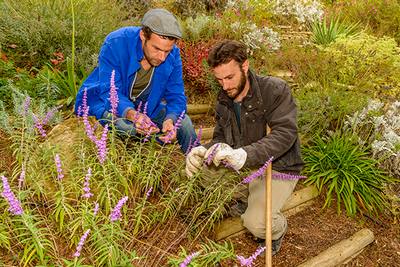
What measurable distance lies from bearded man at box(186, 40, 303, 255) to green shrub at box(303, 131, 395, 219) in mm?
1102

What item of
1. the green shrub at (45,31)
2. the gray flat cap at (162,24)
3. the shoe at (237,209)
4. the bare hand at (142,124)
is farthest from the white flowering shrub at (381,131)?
the green shrub at (45,31)

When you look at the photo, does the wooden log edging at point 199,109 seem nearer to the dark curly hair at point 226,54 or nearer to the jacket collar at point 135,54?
the jacket collar at point 135,54

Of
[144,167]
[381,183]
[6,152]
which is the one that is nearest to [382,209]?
[381,183]

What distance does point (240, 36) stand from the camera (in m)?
6.29

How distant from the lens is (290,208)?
13.9ft

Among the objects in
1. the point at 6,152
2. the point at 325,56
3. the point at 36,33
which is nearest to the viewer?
the point at 6,152

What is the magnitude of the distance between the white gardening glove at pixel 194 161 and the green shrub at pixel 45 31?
8.10 ft

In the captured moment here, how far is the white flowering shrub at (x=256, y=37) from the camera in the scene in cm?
620

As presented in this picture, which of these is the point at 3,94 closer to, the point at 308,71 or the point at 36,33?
the point at 36,33

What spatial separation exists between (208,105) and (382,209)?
7.66 ft

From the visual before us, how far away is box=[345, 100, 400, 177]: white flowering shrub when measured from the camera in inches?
172

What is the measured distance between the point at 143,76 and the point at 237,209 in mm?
1450

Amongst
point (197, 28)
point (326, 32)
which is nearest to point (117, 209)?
point (197, 28)

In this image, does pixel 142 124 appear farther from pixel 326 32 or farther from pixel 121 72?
pixel 326 32
